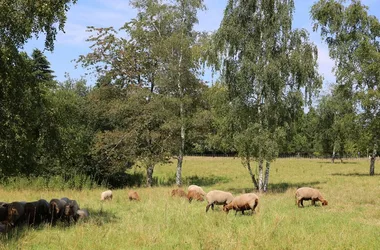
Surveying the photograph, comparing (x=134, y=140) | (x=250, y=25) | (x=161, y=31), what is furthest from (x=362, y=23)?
(x=134, y=140)

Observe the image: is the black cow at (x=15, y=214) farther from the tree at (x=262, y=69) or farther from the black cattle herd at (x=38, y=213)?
the tree at (x=262, y=69)

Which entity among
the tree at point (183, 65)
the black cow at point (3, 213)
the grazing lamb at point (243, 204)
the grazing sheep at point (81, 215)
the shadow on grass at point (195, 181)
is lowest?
the shadow on grass at point (195, 181)

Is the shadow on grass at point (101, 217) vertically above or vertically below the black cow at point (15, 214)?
below

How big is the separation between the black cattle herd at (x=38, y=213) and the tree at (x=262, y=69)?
11.3m

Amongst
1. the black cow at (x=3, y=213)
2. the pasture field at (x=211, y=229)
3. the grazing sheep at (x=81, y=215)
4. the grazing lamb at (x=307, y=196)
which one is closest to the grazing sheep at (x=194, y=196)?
the pasture field at (x=211, y=229)

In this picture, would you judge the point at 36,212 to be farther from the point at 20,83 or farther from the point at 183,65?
the point at 183,65

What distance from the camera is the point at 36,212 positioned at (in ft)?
42.9

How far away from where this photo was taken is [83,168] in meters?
29.5

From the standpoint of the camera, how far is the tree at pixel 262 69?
71.6 feet

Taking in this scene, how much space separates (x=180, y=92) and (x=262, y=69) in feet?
28.0

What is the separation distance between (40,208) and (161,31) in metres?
20.9

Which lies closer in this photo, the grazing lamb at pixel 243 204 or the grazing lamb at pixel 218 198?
the grazing lamb at pixel 243 204

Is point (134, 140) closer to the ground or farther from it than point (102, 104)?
closer to the ground

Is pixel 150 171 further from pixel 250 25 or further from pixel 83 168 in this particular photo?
pixel 250 25
